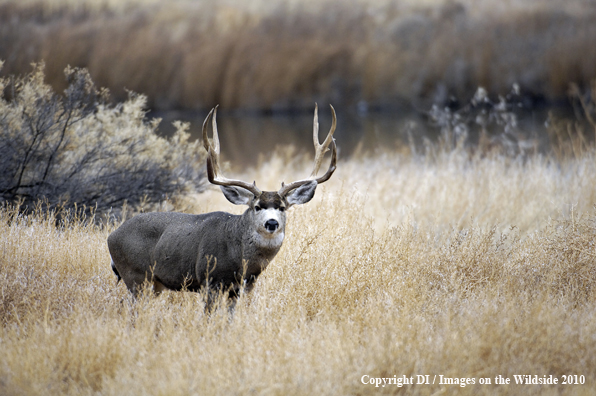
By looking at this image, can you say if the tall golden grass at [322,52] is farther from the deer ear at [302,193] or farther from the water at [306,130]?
the deer ear at [302,193]

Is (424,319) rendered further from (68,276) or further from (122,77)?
(122,77)

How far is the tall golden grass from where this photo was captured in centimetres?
1706

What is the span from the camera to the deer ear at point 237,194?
4.81m

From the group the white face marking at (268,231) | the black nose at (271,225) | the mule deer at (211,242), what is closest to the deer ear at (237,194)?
the mule deer at (211,242)

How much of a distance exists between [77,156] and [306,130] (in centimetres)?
1147

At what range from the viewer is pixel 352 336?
3.93 meters

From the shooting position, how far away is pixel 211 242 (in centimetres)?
469

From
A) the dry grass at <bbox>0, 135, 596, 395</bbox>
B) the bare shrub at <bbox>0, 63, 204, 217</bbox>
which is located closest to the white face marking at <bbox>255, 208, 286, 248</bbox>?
the dry grass at <bbox>0, 135, 596, 395</bbox>

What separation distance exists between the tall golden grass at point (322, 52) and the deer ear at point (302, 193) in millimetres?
11681

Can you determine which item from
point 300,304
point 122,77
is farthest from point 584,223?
point 122,77

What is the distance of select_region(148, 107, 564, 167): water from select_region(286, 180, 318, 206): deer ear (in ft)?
30.8

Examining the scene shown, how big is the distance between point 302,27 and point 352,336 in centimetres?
2114

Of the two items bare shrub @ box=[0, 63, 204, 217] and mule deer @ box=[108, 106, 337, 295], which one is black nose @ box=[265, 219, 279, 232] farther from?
bare shrub @ box=[0, 63, 204, 217]

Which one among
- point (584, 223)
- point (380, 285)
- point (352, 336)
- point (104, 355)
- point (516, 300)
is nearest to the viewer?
point (104, 355)
